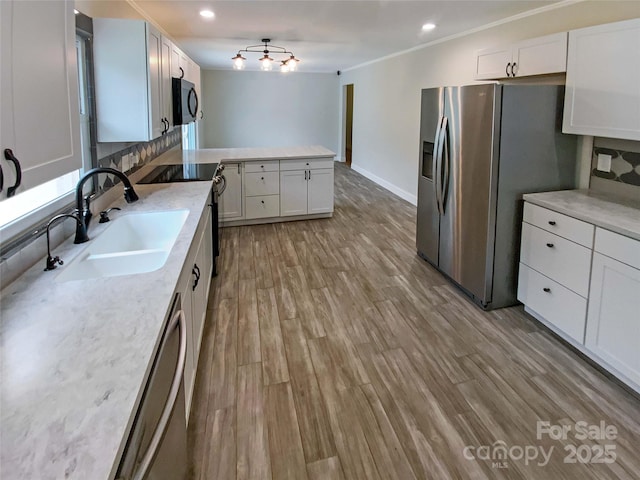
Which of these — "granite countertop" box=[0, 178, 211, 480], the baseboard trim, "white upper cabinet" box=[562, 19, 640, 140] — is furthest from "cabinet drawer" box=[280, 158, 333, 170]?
"granite countertop" box=[0, 178, 211, 480]

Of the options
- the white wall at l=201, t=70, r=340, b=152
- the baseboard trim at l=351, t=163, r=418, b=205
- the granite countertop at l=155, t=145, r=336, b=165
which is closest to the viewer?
the granite countertop at l=155, t=145, r=336, b=165

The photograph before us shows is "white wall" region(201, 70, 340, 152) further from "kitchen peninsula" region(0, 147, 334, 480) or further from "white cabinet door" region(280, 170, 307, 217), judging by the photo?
"kitchen peninsula" region(0, 147, 334, 480)

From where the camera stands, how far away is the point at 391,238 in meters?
4.96

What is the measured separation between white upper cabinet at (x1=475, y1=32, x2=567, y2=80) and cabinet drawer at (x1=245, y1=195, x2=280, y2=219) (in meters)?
2.67

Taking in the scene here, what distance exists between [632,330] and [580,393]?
43 centimetres

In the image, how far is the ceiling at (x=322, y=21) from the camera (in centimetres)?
362

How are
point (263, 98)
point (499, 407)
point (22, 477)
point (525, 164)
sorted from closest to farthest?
point (22, 477) < point (499, 407) < point (525, 164) < point (263, 98)

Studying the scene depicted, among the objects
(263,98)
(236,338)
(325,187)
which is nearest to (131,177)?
(236,338)

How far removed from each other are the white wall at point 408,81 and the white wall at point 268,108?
0.82m

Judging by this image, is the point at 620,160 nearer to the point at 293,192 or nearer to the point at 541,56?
the point at 541,56

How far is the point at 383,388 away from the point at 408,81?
214 inches

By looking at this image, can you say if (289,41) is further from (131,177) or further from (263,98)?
(263,98)

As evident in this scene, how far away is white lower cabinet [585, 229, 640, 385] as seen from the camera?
222 centimetres

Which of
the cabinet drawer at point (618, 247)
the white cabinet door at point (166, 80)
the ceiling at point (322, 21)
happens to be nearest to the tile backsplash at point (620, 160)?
the cabinet drawer at point (618, 247)
